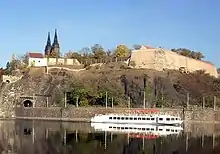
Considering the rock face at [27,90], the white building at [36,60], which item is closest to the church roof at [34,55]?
the white building at [36,60]

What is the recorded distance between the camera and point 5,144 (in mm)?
37625

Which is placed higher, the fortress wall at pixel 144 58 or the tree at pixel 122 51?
the tree at pixel 122 51

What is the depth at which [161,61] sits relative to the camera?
9125cm

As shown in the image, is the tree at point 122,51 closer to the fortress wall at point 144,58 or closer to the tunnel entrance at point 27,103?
the fortress wall at point 144,58

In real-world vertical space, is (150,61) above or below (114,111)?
above

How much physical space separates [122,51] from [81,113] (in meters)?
37.1

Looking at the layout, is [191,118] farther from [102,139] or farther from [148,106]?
[102,139]

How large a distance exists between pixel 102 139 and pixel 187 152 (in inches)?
472

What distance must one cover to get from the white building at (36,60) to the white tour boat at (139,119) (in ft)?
110

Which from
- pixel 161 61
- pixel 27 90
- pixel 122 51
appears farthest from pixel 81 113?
pixel 122 51

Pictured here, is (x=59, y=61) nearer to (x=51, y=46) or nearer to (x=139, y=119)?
(x=51, y=46)

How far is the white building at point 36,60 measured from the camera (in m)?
99.4

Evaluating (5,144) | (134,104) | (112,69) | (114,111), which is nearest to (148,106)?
(134,104)

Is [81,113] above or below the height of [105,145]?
above
